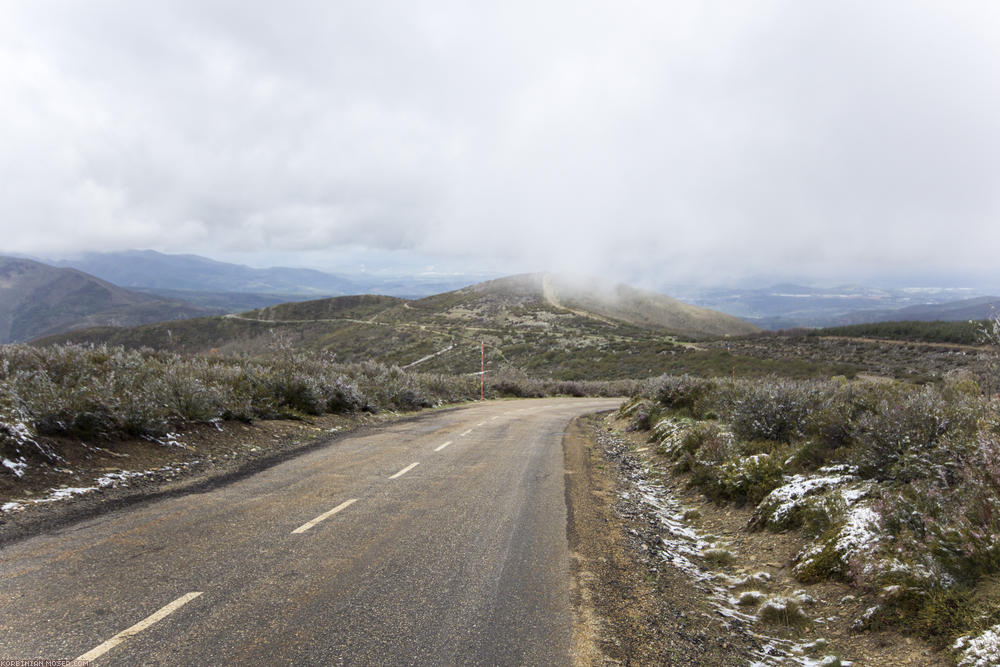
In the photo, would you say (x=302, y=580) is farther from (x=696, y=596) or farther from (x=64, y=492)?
(x=64, y=492)

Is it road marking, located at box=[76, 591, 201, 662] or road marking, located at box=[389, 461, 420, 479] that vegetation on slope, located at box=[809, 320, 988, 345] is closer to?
road marking, located at box=[389, 461, 420, 479]

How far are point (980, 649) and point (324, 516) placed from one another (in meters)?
6.01

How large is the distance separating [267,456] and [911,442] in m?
10.1

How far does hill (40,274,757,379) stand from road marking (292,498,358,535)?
38.8 ft

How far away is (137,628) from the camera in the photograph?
138 inches

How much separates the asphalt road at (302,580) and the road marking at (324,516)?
32 millimetres

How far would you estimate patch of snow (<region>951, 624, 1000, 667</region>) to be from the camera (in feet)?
10.6

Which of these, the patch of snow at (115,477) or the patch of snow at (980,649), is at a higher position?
the patch of snow at (980,649)

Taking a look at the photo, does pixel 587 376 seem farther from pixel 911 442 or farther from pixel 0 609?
pixel 0 609

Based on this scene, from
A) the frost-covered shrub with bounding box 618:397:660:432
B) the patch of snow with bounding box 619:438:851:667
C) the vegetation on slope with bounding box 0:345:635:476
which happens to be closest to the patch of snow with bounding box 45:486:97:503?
the vegetation on slope with bounding box 0:345:635:476

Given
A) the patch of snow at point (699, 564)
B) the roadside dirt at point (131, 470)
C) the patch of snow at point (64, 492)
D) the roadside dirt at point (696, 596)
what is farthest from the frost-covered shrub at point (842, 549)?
the patch of snow at point (64, 492)

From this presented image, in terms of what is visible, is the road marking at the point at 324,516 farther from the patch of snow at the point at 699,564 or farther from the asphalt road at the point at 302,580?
the patch of snow at the point at 699,564

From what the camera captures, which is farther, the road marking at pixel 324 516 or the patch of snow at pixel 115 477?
the patch of snow at pixel 115 477

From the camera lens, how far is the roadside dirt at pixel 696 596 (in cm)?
385
